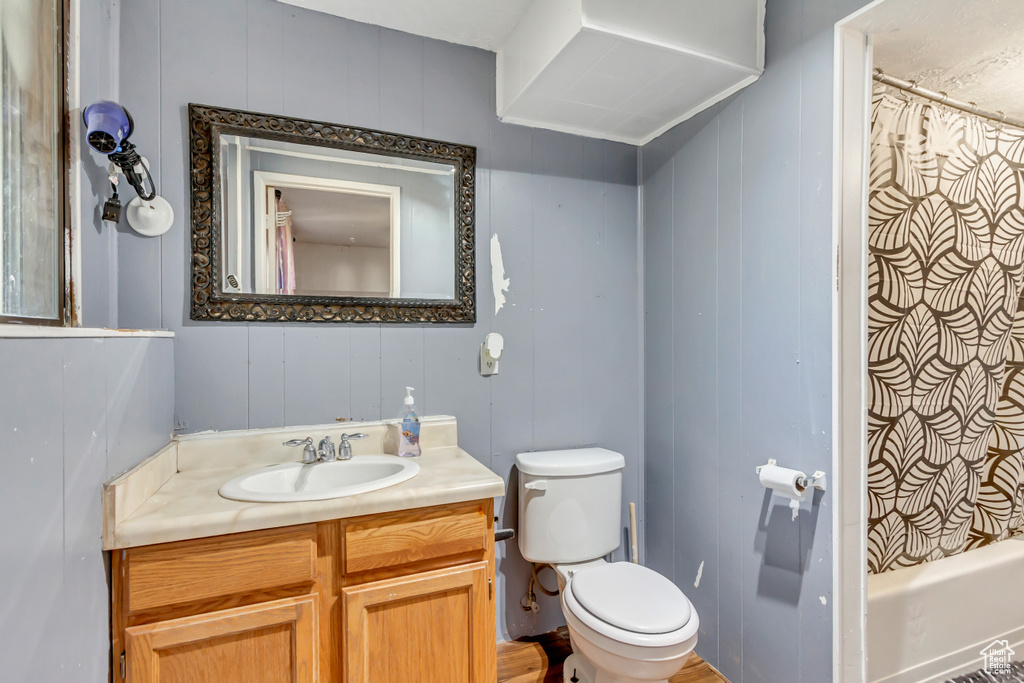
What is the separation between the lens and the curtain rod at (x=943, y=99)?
1.43m

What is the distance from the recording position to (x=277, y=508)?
40.8 inches

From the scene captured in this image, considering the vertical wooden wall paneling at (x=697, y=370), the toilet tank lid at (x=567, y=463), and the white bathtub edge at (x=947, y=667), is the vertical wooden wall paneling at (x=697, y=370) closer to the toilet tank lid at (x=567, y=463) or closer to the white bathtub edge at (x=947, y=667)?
the toilet tank lid at (x=567, y=463)

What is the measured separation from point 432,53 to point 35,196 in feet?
4.13

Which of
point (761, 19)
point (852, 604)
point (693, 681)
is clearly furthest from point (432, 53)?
point (693, 681)

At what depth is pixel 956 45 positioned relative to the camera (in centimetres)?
129

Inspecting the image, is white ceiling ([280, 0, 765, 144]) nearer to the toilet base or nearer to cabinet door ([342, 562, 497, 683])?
cabinet door ([342, 562, 497, 683])

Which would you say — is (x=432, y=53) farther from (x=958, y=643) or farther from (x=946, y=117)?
(x=958, y=643)

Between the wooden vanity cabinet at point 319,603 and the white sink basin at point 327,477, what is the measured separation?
10 cm

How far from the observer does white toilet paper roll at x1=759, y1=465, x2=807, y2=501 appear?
1289 millimetres

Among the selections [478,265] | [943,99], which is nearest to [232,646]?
[478,265]

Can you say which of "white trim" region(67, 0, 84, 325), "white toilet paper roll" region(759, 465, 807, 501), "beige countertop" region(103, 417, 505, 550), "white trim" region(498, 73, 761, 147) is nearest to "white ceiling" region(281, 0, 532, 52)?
"white trim" region(498, 73, 761, 147)

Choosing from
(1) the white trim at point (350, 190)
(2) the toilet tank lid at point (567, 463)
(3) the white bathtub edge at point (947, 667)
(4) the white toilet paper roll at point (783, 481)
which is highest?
(1) the white trim at point (350, 190)

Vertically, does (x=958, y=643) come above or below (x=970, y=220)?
below

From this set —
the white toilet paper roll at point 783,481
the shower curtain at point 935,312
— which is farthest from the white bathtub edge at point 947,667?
the white toilet paper roll at point 783,481
